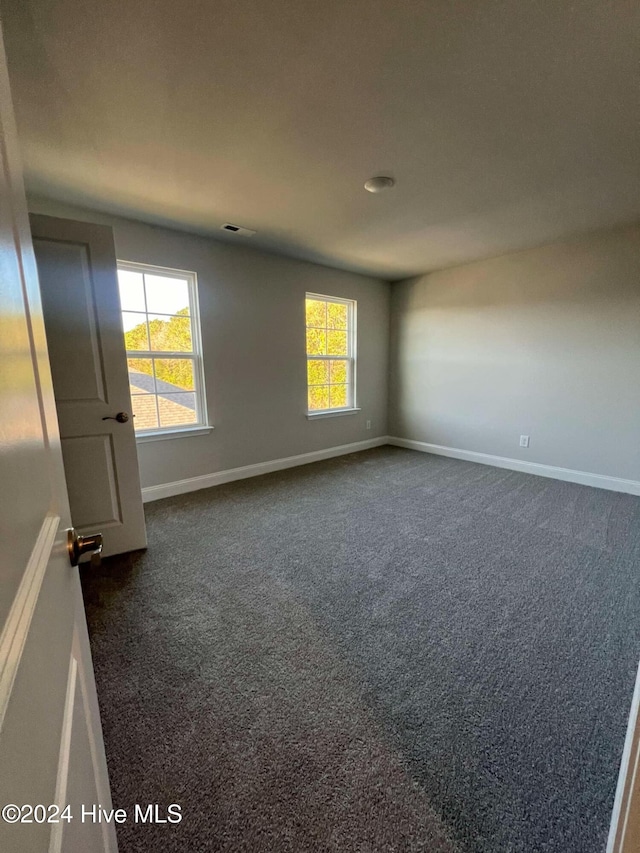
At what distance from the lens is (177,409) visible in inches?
134

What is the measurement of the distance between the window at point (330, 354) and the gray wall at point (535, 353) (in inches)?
33.8

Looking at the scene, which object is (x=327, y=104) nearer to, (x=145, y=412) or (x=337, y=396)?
(x=145, y=412)

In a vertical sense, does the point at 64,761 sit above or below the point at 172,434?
above

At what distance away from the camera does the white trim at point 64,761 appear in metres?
0.40

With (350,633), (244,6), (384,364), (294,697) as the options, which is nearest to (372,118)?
(244,6)

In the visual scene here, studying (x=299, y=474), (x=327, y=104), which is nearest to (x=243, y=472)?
(x=299, y=474)

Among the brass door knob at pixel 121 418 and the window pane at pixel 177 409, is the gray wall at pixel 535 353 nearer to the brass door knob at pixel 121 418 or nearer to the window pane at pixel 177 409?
the window pane at pixel 177 409

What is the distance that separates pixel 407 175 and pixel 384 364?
10.4 ft

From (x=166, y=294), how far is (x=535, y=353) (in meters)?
3.82

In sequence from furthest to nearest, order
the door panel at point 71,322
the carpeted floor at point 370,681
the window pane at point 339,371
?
the window pane at point 339,371 < the door panel at point 71,322 < the carpeted floor at point 370,681

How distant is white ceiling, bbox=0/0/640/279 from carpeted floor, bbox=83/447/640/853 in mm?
2412

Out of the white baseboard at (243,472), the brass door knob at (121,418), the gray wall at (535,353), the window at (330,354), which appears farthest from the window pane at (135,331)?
the gray wall at (535,353)

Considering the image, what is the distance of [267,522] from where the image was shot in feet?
9.22

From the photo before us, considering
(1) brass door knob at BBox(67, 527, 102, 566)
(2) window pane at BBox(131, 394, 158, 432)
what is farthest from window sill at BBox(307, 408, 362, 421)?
(1) brass door knob at BBox(67, 527, 102, 566)
